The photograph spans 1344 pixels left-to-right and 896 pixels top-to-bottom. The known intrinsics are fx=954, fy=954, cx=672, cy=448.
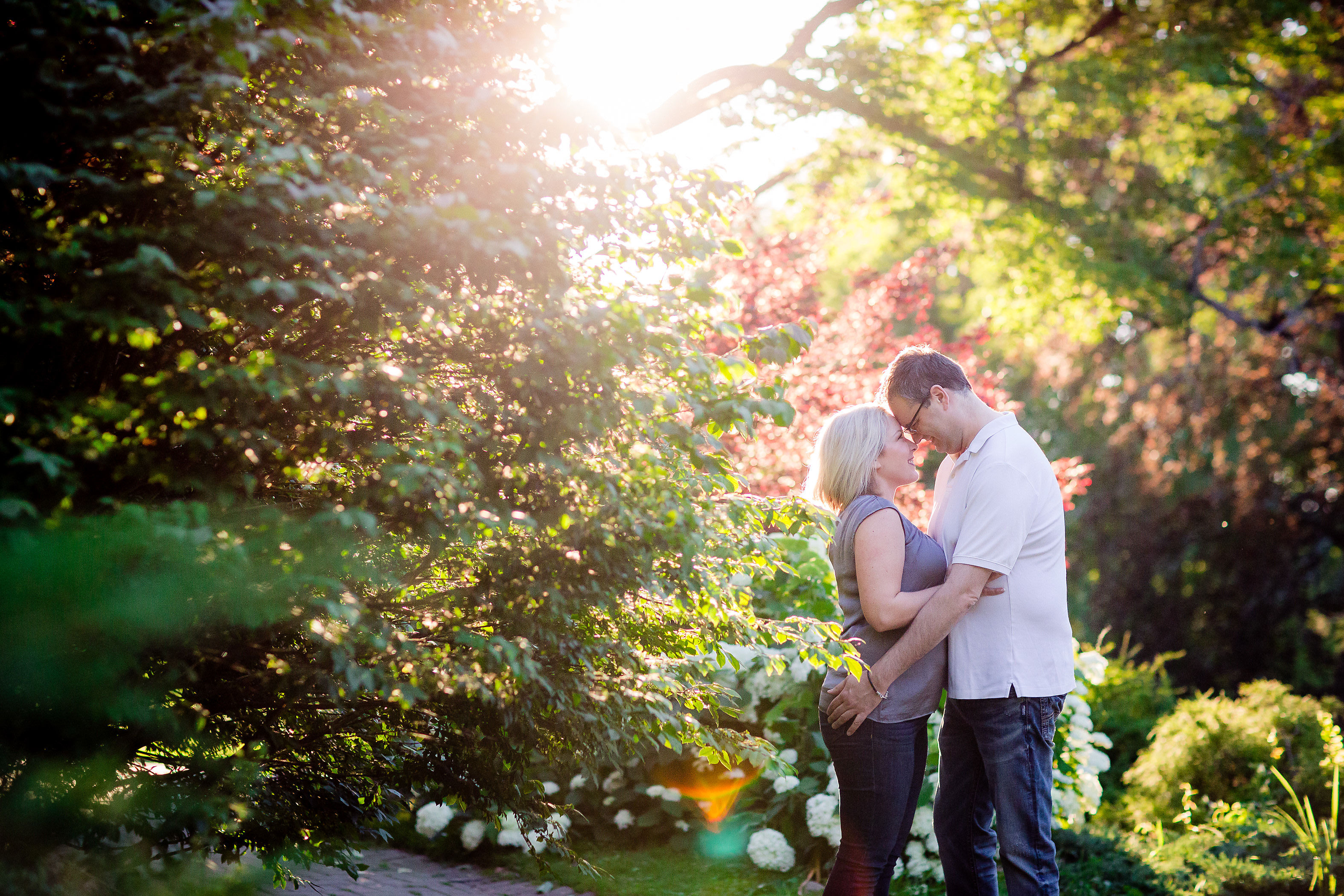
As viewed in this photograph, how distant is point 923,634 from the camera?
273 centimetres

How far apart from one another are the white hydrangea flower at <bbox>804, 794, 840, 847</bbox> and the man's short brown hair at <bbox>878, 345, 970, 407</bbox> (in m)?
2.12

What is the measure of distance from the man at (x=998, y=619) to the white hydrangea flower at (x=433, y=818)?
2.81 metres

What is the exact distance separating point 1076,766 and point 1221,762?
2.16 metres

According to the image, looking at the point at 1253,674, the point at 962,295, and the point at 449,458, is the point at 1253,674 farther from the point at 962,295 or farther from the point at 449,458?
the point at 449,458

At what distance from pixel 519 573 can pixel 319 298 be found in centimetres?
86

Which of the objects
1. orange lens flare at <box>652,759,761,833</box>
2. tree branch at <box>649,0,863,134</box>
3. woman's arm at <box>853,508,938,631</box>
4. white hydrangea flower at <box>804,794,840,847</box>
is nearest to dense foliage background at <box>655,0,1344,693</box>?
tree branch at <box>649,0,863,134</box>

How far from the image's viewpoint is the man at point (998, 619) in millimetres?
2746

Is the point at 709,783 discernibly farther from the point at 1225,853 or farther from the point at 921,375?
the point at 921,375

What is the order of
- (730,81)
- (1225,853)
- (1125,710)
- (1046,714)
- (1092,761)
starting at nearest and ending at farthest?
(1046,714) < (1225,853) < (1092,761) < (1125,710) < (730,81)

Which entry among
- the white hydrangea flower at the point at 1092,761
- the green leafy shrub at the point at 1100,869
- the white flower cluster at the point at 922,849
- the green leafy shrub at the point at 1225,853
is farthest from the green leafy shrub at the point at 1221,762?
the white flower cluster at the point at 922,849

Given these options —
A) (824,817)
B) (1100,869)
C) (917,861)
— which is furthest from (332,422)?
(1100,869)

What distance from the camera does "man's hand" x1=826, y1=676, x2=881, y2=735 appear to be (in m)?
2.75

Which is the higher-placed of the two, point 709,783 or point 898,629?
point 898,629

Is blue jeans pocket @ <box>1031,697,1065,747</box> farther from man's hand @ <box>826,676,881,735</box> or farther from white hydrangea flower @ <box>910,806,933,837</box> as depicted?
white hydrangea flower @ <box>910,806,933,837</box>
